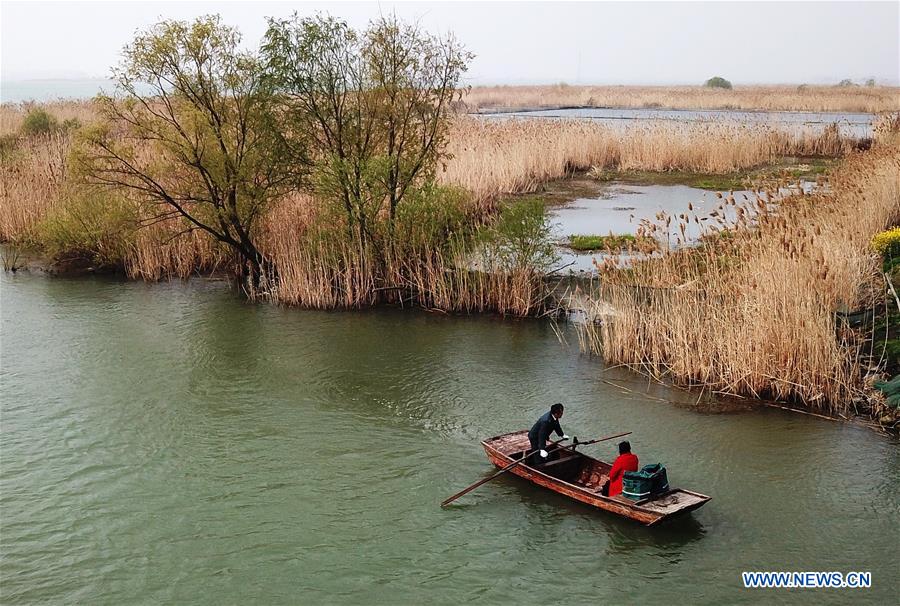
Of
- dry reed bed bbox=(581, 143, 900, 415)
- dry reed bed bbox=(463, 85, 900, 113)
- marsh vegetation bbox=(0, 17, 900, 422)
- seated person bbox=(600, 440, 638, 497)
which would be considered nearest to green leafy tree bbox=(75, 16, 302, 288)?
marsh vegetation bbox=(0, 17, 900, 422)

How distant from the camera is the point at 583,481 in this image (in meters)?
9.60

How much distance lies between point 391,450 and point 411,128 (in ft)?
29.0

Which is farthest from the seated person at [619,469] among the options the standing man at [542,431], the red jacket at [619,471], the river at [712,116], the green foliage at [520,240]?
the river at [712,116]

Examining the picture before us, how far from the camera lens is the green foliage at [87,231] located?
739 inches

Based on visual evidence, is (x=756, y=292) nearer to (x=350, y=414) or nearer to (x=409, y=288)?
(x=350, y=414)

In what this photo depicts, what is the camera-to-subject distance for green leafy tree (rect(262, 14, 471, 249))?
16609mm

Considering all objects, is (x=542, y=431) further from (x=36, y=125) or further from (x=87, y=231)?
(x=36, y=125)

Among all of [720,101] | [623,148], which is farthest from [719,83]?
[623,148]

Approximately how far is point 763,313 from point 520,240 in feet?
18.0

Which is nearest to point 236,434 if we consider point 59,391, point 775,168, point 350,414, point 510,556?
point 350,414

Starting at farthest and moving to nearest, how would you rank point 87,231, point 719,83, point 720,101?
point 719,83 → point 720,101 → point 87,231

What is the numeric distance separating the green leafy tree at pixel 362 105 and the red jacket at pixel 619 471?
9.34 meters

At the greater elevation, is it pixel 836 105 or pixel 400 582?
pixel 836 105

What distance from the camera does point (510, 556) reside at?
8188 mm
